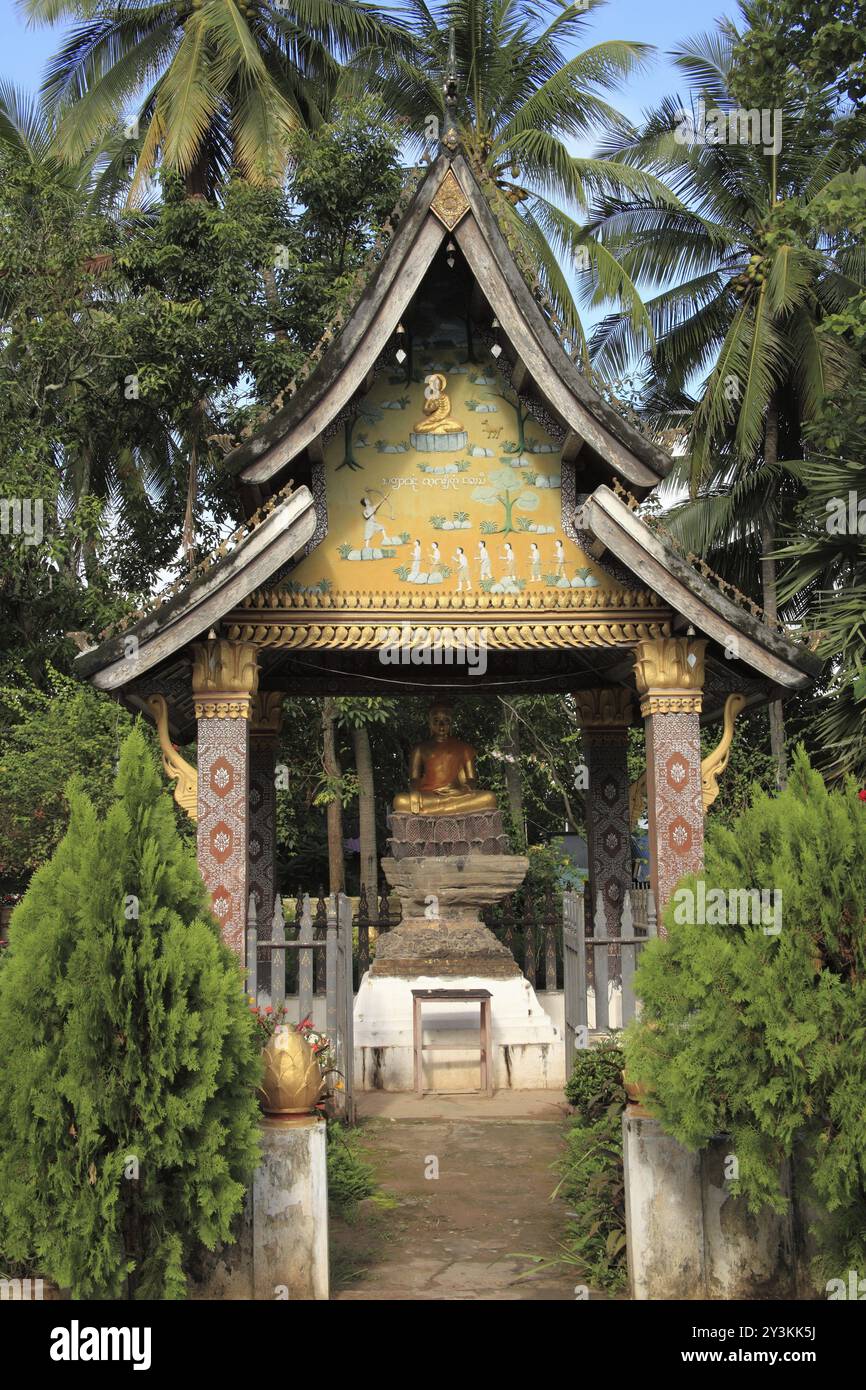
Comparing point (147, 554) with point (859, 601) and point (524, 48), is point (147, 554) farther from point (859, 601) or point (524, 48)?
point (859, 601)

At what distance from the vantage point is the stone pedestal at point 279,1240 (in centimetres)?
655

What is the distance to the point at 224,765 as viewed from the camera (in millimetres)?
11453

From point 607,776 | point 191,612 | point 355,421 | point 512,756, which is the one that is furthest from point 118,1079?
point 512,756

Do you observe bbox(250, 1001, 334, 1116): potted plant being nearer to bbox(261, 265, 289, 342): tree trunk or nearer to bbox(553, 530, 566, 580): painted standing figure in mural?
bbox(553, 530, 566, 580): painted standing figure in mural

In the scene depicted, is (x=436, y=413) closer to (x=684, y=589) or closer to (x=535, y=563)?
(x=535, y=563)

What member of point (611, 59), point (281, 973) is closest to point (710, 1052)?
point (281, 973)

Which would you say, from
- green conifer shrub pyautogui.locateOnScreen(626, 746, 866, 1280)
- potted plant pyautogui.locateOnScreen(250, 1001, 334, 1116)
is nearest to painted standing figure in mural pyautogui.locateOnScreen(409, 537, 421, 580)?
green conifer shrub pyautogui.locateOnScreen(626, 746, 866, 1280)

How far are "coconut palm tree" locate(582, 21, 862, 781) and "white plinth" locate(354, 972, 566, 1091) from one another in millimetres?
11569

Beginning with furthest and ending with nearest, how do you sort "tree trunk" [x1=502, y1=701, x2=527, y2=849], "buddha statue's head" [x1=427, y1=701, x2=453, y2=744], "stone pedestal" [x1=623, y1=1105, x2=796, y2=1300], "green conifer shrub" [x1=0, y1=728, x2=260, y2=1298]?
"tree trunk" [x1=502, y1=701, x2=527, y2=849] → "buddha statue's head" [x1=427, y1=701, x2=453, y2=744] → "stone pedestal" [x1=623, y1=1105, x2=796, y2=1300] → "green conifer shrub" [x1=0, y1=728, x2=260, y2=1298]

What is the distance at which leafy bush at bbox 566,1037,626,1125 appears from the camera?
9.13 meters

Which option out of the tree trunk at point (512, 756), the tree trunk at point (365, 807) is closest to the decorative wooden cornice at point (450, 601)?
the tree trunk at point (365, 807)

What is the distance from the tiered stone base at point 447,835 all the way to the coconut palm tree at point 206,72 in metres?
14.4

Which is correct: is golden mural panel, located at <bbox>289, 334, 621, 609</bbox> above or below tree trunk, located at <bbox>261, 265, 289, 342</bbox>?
below

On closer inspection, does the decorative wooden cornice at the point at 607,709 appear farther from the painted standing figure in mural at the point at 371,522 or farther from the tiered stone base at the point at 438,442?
the painted standing figure in mural at the point at 371,522
